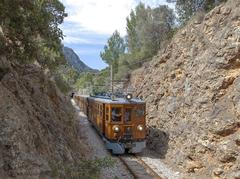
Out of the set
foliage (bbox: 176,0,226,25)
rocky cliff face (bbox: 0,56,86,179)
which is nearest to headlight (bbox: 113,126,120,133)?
rocky cliff face (bbox: 0,56,86,179)

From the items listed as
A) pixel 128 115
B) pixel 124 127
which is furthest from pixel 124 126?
pixel 128 115

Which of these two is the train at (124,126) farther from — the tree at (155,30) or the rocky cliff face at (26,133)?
the tree at (155,30)

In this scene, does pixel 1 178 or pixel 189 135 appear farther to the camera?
pixel 189 135

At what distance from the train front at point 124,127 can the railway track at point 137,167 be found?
0.57 m

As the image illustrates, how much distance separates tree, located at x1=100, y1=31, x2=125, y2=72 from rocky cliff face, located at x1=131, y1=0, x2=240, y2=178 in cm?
6221

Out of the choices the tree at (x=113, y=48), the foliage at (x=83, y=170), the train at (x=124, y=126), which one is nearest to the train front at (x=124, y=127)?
the train at (x=124, y=126)

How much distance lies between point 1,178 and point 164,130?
54.8 ft

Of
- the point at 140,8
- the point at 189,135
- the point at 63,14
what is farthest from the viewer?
the point at 140,8

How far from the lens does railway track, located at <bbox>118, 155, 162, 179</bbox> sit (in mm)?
16625

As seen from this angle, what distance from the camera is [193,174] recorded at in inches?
674

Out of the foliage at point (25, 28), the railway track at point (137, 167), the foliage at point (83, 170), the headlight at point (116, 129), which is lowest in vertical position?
the railway track at point (137, 167)

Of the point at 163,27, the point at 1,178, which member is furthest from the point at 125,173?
the point at 163,27

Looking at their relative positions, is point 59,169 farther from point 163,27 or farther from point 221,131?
point 163,27

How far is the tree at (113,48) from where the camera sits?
89.7 m
